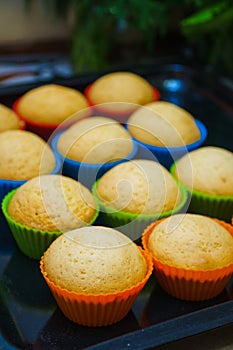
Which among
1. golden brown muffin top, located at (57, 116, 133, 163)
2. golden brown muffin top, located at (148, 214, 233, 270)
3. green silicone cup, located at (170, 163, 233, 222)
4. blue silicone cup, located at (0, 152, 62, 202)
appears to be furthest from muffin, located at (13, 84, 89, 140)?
golden brown muffin top, located at (148, 214, 233, 270)

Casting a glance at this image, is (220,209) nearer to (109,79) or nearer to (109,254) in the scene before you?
(109,254)

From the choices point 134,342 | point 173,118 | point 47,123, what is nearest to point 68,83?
point 47,123

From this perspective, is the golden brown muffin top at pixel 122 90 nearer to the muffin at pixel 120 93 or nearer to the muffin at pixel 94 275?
the muffin at pixel 120 93

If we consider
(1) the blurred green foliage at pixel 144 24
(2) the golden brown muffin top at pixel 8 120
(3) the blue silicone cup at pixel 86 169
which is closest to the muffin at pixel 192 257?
(3) the blue silicone cup at pixel 86 169

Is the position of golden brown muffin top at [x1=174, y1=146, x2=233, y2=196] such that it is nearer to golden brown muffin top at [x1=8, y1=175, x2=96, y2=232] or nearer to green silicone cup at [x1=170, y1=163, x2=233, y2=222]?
green silicone cup at [x1=170, y1=163, x2=233, y2=222]

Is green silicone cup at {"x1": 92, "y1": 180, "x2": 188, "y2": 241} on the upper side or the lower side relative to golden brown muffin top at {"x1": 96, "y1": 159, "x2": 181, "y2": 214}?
lower

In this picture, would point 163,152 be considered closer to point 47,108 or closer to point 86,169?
point 86,169

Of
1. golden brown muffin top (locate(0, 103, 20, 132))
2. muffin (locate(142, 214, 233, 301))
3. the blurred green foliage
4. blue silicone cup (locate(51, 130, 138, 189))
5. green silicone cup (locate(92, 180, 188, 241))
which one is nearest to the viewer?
muffin (locate(142, 214, 233, 301))
